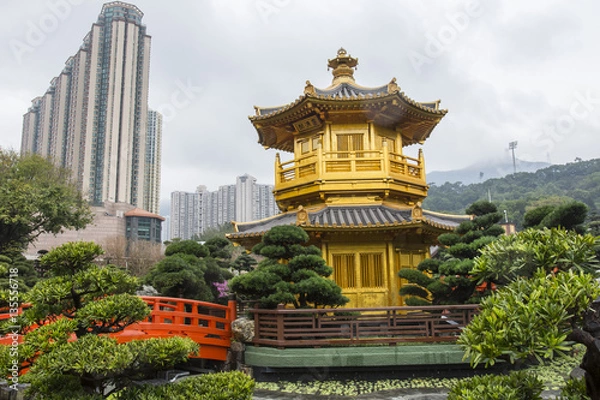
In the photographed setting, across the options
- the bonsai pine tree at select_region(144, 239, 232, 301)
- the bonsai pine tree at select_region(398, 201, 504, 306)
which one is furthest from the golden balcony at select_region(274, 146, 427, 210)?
the bonsai pine tree at select_region(144, 239, 232, 301)

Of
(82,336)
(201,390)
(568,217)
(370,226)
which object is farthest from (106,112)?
(201,390)

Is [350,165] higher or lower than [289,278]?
higher

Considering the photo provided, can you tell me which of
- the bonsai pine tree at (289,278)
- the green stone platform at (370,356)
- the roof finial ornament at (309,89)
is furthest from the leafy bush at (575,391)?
the roof finial ornament at (309,89)

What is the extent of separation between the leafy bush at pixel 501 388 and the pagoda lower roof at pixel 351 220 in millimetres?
6382

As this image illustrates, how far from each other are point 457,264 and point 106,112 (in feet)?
145

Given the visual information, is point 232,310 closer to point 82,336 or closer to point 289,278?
point 289,278

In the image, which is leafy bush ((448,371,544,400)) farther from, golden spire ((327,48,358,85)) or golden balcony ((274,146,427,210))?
golden spire ((327,48,358,85))

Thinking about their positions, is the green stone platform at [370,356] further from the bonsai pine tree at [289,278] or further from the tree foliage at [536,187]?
→ the tree foliage at [536,187]

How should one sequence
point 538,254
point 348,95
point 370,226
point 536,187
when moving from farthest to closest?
point 536,187 < point 348,95 < point 370,226 < point 538,254

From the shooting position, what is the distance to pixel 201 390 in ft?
16.8

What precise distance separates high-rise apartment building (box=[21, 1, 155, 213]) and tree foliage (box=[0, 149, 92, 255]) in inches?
798

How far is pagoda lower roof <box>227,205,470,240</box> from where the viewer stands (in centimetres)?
1048

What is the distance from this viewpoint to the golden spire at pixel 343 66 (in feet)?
47.6

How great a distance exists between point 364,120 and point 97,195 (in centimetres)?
4168
